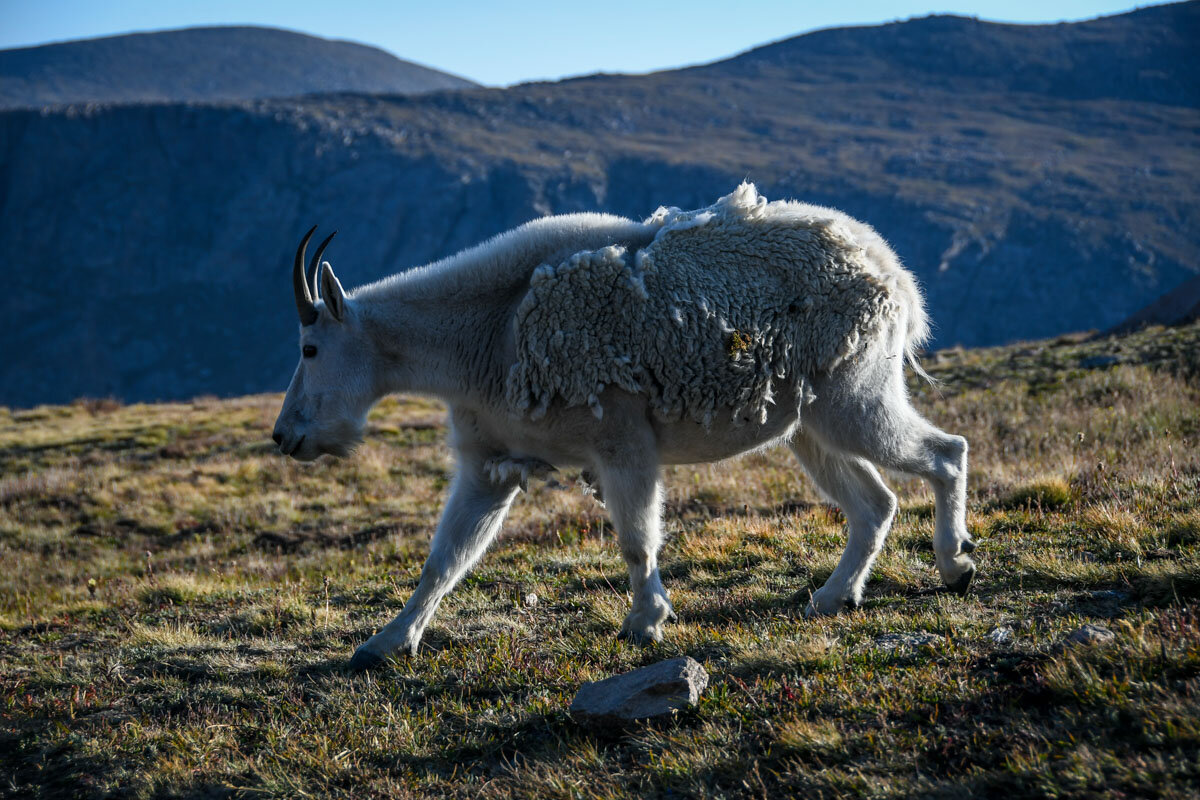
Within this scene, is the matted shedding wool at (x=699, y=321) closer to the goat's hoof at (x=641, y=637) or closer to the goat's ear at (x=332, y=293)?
the goat's ear at (x=332, y=293)

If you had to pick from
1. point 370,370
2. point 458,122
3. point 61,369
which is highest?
point 458,122

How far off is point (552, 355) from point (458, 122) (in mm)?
150002

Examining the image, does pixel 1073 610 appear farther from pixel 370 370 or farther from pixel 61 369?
pixel 61 369

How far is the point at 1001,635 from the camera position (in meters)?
5.40

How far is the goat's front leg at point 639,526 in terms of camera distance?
251 inches

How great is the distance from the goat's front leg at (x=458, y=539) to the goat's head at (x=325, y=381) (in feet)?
3.08

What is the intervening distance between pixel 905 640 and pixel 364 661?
11.6 ft

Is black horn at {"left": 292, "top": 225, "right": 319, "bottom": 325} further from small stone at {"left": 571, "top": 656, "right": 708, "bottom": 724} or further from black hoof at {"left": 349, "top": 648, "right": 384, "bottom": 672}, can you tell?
small stone at {"left": 571, "top": 656, "right": 708, "bottom": 724}

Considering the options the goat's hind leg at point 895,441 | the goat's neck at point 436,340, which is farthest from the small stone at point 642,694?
the goat's neck at point 436,340

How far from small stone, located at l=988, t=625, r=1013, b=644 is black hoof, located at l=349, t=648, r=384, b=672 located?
153 inches

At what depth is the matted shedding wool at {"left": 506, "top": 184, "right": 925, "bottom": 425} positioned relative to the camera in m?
6.46

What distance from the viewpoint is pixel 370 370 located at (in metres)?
6.99

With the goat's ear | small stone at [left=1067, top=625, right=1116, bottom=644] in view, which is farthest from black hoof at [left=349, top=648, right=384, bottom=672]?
small stone at [left=1067, top=625, right=1116, bottom=644]

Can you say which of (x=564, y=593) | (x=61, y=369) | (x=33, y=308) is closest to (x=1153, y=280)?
(x=564, y=593)
